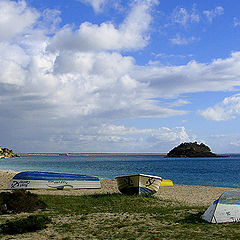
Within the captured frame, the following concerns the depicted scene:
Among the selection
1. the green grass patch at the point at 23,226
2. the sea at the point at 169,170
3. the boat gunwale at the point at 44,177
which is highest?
the boat gunwale at the point at 44,177

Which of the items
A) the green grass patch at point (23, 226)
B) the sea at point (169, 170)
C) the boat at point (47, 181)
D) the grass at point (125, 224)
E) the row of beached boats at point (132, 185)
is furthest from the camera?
the sea at point (169, 170)

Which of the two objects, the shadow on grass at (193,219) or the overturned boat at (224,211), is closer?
the overturned boat at (224,211)

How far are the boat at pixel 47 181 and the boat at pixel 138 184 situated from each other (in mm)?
6736

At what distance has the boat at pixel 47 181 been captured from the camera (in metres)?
24.5

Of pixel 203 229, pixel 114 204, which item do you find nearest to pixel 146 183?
pixel 114 204

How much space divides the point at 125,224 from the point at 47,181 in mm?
15240

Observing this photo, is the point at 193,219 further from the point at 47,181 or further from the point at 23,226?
the point at 47,181

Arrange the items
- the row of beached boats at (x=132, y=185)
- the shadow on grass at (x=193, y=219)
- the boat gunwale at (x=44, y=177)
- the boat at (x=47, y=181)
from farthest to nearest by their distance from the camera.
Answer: the boat gunwale at (x=44, y=177) → the boat at (x=47, y=181) → the shadow on grass at (x=193, y=219) → the row of beached boats at (x=132, y=185)

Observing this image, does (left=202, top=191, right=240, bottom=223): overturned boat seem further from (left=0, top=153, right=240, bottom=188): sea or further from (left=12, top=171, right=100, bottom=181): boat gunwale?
(left=0, top=153, right=240, bottom=188): sea

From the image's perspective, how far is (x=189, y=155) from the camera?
19525cm

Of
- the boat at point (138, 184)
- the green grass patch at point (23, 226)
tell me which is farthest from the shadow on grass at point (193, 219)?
the boat at point (138, 184)

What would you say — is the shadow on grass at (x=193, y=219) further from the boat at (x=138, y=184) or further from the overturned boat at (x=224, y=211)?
the boat at (x=138, y=184)

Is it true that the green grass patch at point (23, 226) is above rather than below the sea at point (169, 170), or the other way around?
above

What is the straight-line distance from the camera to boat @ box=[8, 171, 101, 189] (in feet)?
80.4
